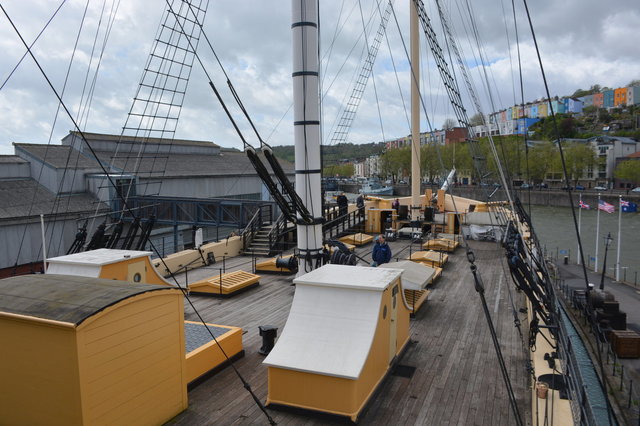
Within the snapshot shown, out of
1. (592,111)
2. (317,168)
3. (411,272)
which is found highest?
(592,111)

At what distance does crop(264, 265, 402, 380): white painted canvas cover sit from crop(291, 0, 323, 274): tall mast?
3.32m

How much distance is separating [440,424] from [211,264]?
10978 millimetres

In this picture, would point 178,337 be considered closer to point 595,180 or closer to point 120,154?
point 120,154

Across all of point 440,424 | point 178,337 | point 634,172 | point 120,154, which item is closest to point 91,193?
point 120,154

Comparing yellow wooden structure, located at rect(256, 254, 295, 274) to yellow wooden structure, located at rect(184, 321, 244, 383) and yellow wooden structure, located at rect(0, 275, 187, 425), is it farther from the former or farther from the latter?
yellow wooden structure, located at rect(0, 275, 187, 425)

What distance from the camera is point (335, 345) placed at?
6016mm

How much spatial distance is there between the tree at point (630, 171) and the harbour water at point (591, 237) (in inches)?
407

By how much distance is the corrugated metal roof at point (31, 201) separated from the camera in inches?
759

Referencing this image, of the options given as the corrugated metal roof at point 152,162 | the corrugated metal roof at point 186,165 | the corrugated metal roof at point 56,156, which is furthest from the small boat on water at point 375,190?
the corrugated metal roof at point 56,156

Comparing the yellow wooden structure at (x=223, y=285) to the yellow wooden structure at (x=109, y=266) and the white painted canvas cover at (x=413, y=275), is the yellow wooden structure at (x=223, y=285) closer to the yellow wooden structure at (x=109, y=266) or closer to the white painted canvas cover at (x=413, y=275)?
the yellow wooden structure at (x=109, y=266)

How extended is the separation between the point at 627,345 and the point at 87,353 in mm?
17104

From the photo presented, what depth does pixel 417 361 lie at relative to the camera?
7578 millimetres

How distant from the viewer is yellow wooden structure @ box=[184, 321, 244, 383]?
21.9 feet

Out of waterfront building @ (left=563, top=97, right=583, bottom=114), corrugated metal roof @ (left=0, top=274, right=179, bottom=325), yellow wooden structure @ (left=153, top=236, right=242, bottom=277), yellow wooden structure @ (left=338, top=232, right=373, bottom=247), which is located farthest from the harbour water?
waterfront building @ (left=563, top=97, right=583, bottom=114)
